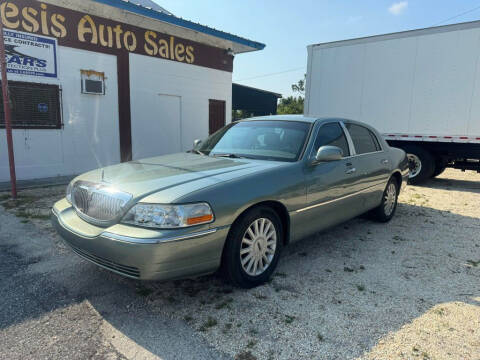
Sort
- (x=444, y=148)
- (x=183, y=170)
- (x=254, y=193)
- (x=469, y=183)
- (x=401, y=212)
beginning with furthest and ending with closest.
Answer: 1. (x=469, y=183)
2. (x=444, y=148)
3. (x=401, y=212)
4. (x=183, y=170)
5. (x=254, y=193)

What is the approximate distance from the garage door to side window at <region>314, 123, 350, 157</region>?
23.1 ft

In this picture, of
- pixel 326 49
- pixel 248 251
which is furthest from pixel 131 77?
pixel 248 251

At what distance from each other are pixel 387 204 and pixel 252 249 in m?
3.08

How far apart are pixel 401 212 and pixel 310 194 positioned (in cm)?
329

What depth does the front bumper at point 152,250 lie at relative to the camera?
7.91 ft

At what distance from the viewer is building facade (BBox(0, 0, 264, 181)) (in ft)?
25.2

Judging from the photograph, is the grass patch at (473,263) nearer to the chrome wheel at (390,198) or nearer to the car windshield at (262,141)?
the chrome wheel at (390,198)

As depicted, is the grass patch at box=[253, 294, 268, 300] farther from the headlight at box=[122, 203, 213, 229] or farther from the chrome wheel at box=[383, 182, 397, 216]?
the chrome wheel at box=[383, 182, 397, 216]

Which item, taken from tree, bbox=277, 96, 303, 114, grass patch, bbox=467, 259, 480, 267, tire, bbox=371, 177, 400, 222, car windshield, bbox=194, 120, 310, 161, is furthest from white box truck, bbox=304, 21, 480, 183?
tree, bbox=277, 96, 303, 114

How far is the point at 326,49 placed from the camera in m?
9.48

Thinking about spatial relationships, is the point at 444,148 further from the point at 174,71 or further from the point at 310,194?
the point at 174,71

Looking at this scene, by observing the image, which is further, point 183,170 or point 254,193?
point 183,170

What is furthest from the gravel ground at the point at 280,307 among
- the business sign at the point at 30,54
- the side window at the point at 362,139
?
the business sign at the point at 30,54

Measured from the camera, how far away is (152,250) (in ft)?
7.85
